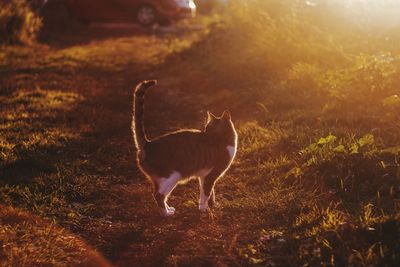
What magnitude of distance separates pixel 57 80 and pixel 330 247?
357 inches

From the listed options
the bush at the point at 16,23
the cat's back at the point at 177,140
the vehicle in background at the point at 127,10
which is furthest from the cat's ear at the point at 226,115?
the vehicle in background at the point at 127,10

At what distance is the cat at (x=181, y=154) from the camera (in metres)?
5.27

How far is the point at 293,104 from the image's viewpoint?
9250 millimetres

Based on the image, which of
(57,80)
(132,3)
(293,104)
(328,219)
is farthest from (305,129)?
(132,3)

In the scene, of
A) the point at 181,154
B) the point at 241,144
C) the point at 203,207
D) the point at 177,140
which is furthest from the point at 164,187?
the point at 241,144

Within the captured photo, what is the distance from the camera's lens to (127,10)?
66.3 ft

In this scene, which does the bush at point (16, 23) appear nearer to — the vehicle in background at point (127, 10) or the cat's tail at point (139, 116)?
the vehicle in background at point (127, 10)

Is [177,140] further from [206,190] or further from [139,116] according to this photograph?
[206,190]

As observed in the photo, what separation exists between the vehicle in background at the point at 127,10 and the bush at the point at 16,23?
3.41m

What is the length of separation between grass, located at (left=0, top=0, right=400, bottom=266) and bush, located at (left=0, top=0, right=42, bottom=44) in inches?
67.1

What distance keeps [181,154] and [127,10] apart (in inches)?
624

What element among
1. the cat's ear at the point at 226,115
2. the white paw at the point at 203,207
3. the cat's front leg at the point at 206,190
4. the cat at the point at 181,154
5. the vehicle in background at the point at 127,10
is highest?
the cat's ear at the point at 226,115

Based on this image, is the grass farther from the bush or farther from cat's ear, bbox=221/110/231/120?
the bush

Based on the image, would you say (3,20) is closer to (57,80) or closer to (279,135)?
(57,80)
